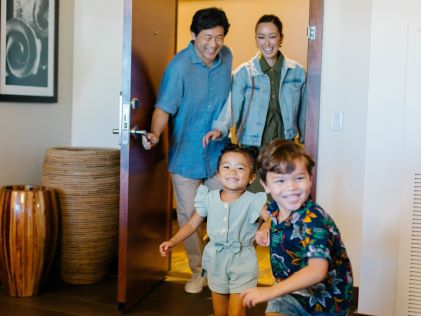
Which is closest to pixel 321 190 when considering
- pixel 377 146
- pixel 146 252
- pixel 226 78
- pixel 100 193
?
pixel 377 146

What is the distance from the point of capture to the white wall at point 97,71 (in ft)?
11.8

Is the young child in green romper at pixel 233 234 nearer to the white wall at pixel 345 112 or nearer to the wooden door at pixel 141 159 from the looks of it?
the wooden door at pixel 141 159

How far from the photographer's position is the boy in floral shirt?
1755 mm

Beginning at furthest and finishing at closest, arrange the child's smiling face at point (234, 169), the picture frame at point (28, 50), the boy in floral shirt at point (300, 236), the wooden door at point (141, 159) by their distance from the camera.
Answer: the picture frame at point (28, 50)
the wooden door at point (141, 159)
the child's smiling face at point (234, 169)
the boy in floral shirt at point (300, 236)

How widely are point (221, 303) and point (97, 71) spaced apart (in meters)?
1.89

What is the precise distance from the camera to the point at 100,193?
3291 millimetres

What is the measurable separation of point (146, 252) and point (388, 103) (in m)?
1.54

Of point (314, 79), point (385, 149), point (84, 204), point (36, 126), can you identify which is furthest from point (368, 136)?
point (36, 126)

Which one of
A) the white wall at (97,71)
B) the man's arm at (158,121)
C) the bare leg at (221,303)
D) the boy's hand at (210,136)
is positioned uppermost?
the white wall at (97,71)

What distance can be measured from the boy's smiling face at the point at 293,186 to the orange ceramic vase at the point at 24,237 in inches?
65.8

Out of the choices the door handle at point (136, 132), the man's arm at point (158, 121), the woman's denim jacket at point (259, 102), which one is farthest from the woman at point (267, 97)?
the door handle at point (136, 132)

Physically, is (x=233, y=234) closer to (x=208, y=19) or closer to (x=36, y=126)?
(x=208, y=19)

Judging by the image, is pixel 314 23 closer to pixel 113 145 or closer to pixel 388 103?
pixel 388 103

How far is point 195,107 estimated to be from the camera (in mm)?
3170
